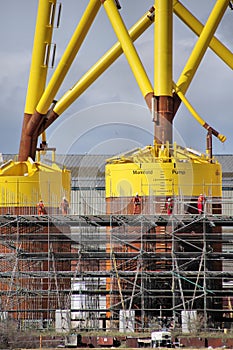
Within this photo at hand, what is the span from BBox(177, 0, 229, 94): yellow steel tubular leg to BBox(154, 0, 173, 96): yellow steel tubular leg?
8.32 feet

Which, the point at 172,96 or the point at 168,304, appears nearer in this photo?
the point at 168,304

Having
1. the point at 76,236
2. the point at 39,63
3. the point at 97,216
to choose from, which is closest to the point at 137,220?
the point at 97,216

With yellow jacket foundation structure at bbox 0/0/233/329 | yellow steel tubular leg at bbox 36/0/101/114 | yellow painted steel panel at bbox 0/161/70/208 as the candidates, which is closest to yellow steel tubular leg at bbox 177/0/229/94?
yellow jacket foundation structure at bbox 0/0/233/329

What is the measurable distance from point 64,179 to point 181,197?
927cm

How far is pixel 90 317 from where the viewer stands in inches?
2211

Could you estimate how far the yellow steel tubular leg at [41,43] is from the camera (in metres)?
62.7

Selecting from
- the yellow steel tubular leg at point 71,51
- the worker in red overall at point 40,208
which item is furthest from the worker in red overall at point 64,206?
the yellow steel tubular leg at point 71,51

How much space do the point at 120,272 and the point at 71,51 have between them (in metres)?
14.2

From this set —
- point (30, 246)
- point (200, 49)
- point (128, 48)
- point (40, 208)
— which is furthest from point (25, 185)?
point (200, 49)

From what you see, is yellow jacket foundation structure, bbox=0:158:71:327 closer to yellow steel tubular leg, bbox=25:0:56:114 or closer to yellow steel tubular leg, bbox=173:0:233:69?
yellow steel tubular leg, bbox=25:0:56:114

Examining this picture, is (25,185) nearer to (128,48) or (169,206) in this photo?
(169,206)

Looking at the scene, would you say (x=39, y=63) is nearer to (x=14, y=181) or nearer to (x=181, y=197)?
(x=14, y=181)

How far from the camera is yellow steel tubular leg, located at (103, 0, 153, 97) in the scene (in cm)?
5934

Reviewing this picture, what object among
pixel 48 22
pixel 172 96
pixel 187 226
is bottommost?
pixel 187 226
